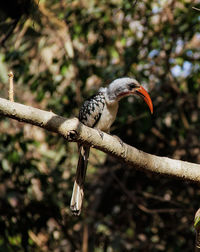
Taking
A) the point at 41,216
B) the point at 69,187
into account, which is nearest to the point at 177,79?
the point at 69,187

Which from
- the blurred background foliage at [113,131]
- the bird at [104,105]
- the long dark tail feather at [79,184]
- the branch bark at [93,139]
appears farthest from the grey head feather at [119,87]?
the branch bark at [93,139]

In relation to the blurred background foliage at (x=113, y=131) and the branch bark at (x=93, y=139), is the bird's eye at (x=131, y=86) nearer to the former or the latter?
A: the blurred background foliage at (x=113, y=131)

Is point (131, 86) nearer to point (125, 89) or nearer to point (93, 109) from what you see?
point (125, 89)

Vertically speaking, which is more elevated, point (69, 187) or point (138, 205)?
point (138, 205)

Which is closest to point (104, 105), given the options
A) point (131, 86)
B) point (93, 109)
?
point (93, 109)

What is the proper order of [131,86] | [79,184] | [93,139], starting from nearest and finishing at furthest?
[93,139]
[79,184]
[131,86]

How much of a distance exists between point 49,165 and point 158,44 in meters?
Result: 2.56

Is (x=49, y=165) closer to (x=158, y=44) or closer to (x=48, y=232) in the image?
(x=48, y=232)

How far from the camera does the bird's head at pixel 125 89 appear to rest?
349 cm

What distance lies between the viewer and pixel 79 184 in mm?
3342

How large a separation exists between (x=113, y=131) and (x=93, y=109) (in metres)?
1.32

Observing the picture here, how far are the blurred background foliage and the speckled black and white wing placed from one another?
427 millimetres

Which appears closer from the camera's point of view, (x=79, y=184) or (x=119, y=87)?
(x=79, y=184)

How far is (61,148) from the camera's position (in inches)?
205
